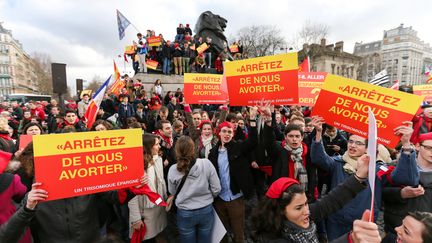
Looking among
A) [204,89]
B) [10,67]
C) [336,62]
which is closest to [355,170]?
[204,89]

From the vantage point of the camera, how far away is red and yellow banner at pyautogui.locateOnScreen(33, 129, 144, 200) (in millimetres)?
1970

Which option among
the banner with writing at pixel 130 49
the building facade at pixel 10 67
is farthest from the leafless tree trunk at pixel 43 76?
the banner with writing at pixel 130 49

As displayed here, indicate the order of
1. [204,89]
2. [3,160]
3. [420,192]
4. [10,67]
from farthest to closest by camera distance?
[10,67], [204,89], [420,192], [3,160]

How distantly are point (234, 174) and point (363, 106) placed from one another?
69.7 inches

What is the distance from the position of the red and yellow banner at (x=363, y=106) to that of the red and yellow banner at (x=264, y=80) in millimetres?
529

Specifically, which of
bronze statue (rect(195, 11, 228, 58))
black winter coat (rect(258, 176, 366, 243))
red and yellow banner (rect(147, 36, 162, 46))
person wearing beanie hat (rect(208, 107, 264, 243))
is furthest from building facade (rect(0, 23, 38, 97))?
black winter coat (rect(258, 176, 366, 243))

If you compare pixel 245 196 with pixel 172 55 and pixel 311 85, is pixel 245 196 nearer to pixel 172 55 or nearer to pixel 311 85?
pixel 311 85

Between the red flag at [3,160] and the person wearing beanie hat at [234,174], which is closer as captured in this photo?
the red flag at [3,160]

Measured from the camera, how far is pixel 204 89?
5199 millimetres

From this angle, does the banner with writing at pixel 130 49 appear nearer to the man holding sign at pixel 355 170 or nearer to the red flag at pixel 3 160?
the red flag at pixel 3 160

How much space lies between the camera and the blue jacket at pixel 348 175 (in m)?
2.30

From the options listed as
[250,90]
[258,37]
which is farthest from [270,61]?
[258,37]

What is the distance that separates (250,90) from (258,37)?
41.9m

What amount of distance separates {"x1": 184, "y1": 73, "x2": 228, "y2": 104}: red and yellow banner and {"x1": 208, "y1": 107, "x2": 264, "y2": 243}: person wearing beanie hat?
6.03 ft
